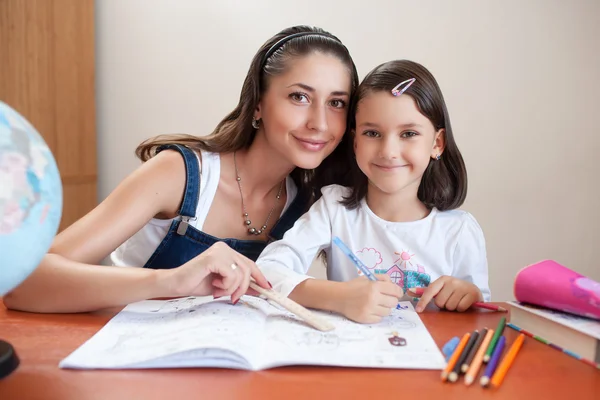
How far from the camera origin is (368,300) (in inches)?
36.8

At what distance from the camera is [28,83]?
92.0 inches

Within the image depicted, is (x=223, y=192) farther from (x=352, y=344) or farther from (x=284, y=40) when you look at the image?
(x=352, y=344)

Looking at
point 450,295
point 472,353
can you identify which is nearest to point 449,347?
point 472,353

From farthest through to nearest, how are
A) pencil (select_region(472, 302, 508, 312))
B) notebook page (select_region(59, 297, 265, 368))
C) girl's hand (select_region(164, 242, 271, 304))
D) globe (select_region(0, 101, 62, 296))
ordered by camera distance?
pencil (select_region(472, 302, 508, 312))
girl's hand (select_region(164, 242, 271, 304))
notebook page (select_region(59, 297, 265, 368))
globe (select_region(0, 101, 62, 296))

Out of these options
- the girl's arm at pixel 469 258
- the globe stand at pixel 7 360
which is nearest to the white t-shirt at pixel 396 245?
the girl's arm at pixel 469 258

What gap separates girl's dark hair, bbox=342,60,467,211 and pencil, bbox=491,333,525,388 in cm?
53

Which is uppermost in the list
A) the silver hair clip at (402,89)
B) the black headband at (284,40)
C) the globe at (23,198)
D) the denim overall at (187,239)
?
the black headband at (284,40)

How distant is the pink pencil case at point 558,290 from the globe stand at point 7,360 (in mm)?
736

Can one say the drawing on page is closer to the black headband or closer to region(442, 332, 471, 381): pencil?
region(442, 332, 471, 381): pencil

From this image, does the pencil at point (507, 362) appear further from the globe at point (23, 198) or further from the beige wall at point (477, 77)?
the beige wall at point (477, 77)

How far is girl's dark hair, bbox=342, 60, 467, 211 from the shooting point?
1.25 m

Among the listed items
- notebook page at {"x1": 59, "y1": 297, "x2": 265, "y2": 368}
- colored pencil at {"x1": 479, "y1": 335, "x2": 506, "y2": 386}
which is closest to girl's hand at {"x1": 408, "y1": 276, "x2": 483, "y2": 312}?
colored pencil at {"x1": 479, "y1": 335, "x2": 506, "y2": 386}

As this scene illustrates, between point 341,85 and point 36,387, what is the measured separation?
923 mm

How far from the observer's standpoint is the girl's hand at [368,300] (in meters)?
0.92
